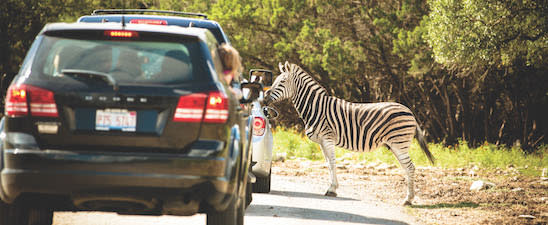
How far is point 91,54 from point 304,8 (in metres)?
24.3

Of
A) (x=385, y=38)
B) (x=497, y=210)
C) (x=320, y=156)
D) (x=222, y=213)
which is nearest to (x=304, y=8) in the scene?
(x=385, y=38)

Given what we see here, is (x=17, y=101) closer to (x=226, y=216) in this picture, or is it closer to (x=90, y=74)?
(x=90, y=74)

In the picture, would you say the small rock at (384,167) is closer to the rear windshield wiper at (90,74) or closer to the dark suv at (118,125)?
the dark suv at (118,125)

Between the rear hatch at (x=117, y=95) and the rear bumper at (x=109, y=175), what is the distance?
0.10 m

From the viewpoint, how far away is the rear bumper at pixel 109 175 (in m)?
6.47

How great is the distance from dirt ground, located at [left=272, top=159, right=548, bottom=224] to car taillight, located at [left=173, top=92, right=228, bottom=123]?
5002 millimetres

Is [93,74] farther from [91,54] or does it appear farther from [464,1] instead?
[464,1]

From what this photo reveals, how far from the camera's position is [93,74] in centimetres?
668

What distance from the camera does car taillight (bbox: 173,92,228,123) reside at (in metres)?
6.60

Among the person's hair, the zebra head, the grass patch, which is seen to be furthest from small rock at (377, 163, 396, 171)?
the person's hair

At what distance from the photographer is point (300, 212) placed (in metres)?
11.3

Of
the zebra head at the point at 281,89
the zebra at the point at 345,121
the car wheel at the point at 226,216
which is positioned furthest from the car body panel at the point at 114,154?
the zebra head at the point at 281,89

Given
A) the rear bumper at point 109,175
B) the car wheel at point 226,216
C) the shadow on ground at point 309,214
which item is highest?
the rear bumper at point 109,175

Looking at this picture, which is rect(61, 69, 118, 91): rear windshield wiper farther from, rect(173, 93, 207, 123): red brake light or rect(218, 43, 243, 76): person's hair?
rect(218, 43, 243, 76): person's hair
